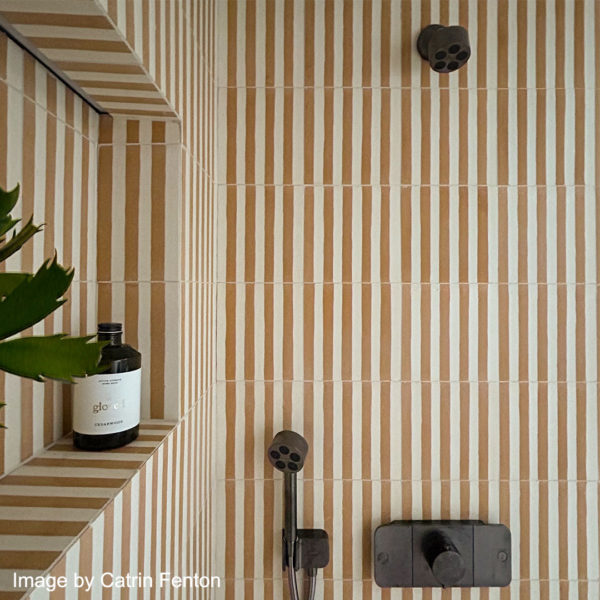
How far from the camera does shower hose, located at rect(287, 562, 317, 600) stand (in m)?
1.24

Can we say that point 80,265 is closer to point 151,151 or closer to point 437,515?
point 151,151

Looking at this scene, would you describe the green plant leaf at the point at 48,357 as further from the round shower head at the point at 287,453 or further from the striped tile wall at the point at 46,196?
the round shower head at the point at 287,453

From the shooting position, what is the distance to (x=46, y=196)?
822mm

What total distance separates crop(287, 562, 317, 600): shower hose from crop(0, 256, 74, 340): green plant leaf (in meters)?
1.10

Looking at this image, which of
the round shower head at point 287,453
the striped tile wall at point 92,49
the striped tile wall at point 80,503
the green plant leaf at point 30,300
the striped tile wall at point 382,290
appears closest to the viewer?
the green plant leaf at point 30,300

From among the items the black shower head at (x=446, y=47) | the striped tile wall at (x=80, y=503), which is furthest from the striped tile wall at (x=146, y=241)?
the black shower head at (x=446, y=47)

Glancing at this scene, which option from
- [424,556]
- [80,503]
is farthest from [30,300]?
[424,556]

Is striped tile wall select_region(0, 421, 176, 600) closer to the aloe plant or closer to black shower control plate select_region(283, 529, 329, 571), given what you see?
the aloe plant

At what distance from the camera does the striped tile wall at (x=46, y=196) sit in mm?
715

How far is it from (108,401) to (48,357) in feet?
1.60

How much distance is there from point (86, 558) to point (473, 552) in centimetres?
102

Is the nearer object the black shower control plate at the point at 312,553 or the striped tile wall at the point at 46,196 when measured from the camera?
the striped tile wall at the point at 46,196

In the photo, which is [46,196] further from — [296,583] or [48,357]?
[296,583]

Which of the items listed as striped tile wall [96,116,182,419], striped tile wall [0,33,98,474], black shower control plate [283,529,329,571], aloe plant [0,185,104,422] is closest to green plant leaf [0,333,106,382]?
aloe plant [0,185,104,422]
